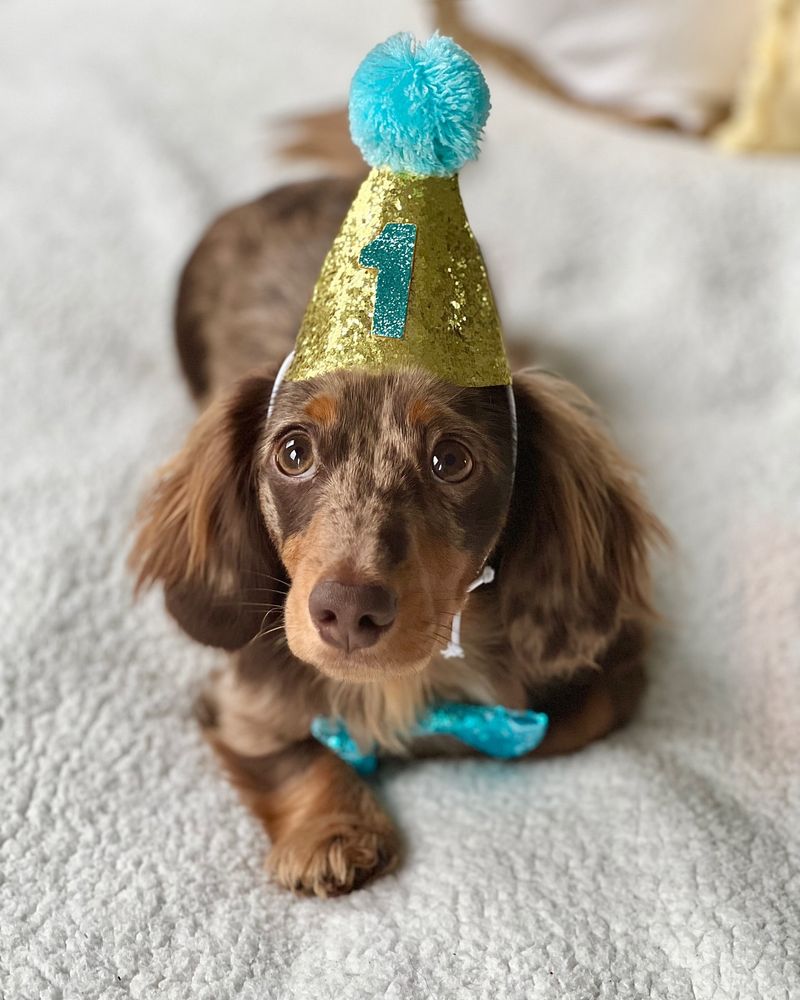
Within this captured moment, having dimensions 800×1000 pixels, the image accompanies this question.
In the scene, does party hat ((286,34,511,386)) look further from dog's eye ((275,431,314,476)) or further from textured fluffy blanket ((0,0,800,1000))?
textured fluffy blanket ((0,0,800,1000))

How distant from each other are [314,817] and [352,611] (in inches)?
18.5

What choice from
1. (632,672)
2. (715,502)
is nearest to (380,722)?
(632,672)

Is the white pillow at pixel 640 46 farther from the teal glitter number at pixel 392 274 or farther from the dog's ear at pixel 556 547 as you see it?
the teal glitter number at pixel 392 274

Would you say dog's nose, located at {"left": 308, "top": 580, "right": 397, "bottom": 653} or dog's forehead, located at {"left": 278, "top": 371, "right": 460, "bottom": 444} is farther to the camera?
dog's forehead, located at {"left": 278, "top": 371, "right": 460, "bottom": 444}

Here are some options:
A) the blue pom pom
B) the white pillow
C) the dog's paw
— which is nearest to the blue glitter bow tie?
the dog's paw

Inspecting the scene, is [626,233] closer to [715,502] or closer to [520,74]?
[520,74]

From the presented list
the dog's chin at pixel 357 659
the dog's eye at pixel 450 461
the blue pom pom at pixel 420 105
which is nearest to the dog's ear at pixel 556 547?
the dog's eye at pixel 450 461

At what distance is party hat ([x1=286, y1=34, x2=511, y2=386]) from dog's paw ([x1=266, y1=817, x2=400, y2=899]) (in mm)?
626

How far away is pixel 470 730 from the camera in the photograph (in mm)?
1701

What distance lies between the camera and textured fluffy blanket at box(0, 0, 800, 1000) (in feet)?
4.62

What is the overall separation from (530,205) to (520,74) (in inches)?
16.9

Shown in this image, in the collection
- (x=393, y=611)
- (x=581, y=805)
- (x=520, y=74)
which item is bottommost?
(x=581, y=805)

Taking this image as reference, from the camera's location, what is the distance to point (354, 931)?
144 centimetres

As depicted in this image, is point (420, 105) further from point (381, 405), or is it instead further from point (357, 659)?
point (357, 659)
